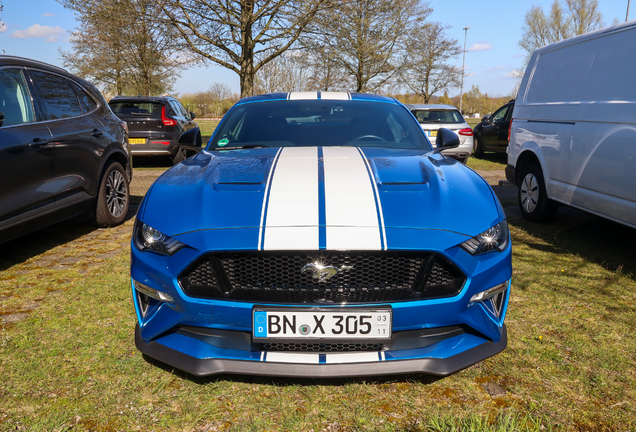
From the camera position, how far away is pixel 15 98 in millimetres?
4023

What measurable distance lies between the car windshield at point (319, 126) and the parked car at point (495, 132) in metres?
9.81

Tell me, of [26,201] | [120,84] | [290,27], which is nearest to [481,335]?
[26,201]

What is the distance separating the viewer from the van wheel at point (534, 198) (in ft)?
18.0

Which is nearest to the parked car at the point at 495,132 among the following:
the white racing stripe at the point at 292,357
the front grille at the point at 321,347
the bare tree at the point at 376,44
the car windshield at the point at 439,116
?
the car windshield at the point at 439,116

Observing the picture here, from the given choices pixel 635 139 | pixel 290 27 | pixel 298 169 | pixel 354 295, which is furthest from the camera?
pixel 290 27

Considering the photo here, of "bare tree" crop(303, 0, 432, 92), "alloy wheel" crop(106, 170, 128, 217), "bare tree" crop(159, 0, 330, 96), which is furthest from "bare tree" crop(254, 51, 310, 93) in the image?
"alloy wheel" crop(106, 170, 128, 217)

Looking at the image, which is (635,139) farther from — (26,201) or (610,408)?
(26,201)

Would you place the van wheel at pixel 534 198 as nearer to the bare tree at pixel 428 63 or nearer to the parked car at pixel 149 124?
the parked car at pixel 149 124

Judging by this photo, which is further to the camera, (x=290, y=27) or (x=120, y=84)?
(x=120, y=84)

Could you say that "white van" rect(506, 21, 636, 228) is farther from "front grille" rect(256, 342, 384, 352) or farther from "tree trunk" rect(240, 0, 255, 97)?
"tree trunk" rect(240, 0, 255, 97)

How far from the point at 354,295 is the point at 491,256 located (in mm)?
671

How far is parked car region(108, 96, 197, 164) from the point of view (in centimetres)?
1049

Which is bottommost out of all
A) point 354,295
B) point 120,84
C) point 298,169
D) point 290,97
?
point 354,295

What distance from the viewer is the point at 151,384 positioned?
236 cm
